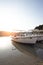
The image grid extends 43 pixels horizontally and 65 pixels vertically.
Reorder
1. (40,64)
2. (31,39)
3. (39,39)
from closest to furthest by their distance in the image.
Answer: (40,64) < (31,39) < (39,39)

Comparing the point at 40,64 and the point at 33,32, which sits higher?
the point at 33,32

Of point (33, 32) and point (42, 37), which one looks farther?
point (33, 32)

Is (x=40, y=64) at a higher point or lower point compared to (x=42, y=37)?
lower

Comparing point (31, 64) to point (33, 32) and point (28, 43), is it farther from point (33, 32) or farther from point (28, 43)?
point (33, 32)

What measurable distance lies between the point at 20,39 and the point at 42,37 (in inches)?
290

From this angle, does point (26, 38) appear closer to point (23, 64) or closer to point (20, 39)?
point (20, 39)

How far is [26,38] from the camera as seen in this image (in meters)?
26.2

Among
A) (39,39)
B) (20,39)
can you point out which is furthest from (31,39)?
(39,39)

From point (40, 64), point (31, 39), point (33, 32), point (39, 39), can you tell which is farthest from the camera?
point (33, 32)

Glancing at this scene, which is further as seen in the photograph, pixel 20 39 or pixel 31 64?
pixel 20 39

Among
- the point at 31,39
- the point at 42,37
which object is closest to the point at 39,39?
the point at 42,37

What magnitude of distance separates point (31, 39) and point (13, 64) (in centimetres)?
1471

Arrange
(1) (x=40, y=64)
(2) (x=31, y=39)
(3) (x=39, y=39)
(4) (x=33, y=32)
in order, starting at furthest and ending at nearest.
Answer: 1. (4) (x=33, y=32)
2. (3) (x=39, y=39)
3. (2) (x=31, y=39)
4. (1) (x=40, y=64)

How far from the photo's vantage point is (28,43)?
2631 cm
